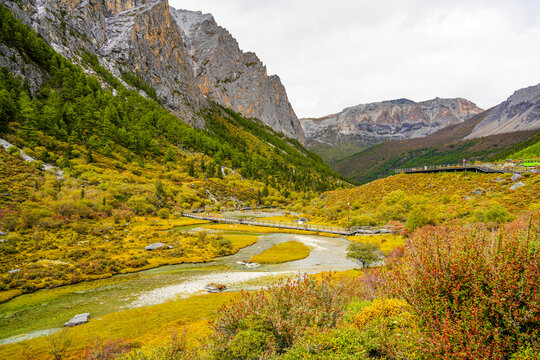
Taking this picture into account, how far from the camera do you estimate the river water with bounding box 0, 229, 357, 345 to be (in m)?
16.5

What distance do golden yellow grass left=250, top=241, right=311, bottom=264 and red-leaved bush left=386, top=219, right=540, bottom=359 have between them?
28306mm

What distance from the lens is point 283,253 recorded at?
123ft

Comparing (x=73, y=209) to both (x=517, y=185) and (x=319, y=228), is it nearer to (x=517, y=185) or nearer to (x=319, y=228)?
(x=319, y=228)

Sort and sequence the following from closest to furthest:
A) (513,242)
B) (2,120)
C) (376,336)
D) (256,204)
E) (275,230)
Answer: (513,242) < (376,336) < (275,230) < (2,120) < (256,204)

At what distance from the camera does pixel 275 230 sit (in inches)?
2263

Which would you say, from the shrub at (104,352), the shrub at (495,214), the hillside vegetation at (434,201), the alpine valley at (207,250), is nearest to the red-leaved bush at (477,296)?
the alpine valley at (207,250)

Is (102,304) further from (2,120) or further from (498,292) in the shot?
(2,120)

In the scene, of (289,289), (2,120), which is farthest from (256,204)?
(289,289)

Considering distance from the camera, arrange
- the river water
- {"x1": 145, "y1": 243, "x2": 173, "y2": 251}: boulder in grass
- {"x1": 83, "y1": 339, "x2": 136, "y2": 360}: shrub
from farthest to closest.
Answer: {"x1": 145, "y1": 243, "x2": 173, "y2": 251}: boulder in grass < the river water < {"x1": 83, "y1": 339, "x2": 136, "y2": 360}: shrub

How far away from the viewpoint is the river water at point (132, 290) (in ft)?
54.2

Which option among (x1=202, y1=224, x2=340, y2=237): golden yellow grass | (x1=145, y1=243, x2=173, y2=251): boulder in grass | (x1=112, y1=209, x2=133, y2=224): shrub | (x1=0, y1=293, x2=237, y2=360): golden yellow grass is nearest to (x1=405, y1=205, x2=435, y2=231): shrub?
(x1=202, y1=224, x2=340, y2=237): golden yellow grass

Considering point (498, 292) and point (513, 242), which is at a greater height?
point (513, 242)

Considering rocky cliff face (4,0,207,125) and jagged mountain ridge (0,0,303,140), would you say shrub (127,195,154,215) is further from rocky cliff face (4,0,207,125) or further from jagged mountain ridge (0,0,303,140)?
rocky cliff face (4,0,207,125)

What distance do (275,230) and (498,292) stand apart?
53.6 metres
